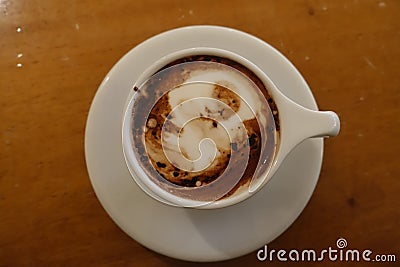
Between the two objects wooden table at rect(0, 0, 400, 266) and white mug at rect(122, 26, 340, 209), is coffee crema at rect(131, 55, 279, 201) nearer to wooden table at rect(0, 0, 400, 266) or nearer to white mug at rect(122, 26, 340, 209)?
white mug at rect(122, 26, 340, 209)

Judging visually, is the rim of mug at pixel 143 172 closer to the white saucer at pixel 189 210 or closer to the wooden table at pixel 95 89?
the white saucer at pixel 189 210

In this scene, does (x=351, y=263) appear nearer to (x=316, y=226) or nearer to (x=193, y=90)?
(x=316, y=226)

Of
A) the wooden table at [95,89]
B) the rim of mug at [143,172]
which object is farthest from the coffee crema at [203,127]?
the wooden table at [95,89]

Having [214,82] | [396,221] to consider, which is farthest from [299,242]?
[214,82]

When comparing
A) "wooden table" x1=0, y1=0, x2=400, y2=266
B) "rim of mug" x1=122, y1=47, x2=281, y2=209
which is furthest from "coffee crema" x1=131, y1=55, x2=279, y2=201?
"wooden table" x1=0, y1=0, x2=400, y2=266

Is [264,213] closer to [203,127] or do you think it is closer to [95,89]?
[203,127]
